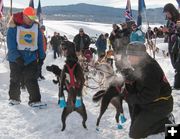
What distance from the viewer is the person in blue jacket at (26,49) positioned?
8078 mm

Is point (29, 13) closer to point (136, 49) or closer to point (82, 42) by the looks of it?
point (136, 49)

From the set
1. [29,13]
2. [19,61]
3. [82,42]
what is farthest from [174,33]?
[82,42]

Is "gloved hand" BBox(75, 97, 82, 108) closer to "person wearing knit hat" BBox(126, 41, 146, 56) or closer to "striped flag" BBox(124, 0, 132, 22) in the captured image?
"person wearing knit hat" BBox(126, 41, 146, 56)

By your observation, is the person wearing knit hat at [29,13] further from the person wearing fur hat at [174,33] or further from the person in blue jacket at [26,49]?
the person wearing fur hat at [174,33]

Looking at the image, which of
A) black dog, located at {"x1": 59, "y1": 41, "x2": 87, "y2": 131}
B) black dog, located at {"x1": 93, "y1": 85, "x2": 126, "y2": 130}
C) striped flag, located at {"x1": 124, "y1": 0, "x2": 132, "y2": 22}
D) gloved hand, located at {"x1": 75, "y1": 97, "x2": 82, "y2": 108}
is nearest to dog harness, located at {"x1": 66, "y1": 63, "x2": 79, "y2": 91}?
black dog, located at {"x1": 59, "y1": 41, "x2": 87, "y2": 131}

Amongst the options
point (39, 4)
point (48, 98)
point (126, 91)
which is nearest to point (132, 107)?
point (126, 91)

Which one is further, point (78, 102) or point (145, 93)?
point (78, 102)

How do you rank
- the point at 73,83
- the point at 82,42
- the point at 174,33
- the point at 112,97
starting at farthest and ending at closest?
the point at 82,42 → the point at 174,33 → the point at 73,83 → the point at 112,97

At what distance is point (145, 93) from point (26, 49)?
3.90 m

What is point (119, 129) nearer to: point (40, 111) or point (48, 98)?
point (40, 111)

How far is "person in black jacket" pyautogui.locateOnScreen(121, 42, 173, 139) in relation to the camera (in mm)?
4762

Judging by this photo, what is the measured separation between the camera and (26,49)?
322 inches

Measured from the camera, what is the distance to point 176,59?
340 inches

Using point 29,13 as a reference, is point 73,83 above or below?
below
